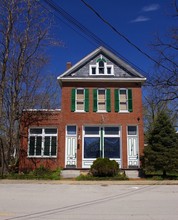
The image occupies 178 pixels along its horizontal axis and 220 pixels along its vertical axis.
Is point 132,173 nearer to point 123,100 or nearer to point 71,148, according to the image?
point 71,148

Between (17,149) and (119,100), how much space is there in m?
8.80

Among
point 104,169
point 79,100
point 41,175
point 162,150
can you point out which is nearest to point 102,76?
point 79,100

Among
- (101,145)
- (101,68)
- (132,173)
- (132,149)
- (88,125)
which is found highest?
(101,68)

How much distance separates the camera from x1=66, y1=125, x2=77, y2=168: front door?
22234 mm

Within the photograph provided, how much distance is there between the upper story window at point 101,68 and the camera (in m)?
24.1

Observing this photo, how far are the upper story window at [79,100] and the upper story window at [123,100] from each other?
2.39 meters

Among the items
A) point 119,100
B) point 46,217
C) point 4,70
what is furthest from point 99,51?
point 46,217

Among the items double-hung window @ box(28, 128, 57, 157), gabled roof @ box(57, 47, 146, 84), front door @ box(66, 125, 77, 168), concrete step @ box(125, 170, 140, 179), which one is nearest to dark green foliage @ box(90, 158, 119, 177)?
concrete step @ box(125, 170, 140, 179)

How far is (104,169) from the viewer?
1933 cm

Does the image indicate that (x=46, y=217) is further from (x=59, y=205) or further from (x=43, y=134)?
(x=43, y=134)

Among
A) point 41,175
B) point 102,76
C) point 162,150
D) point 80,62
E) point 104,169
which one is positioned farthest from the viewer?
point 80,62

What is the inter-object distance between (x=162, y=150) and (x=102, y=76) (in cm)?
789

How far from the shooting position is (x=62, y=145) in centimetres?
2233

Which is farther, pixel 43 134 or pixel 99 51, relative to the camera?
pixel 99 51
